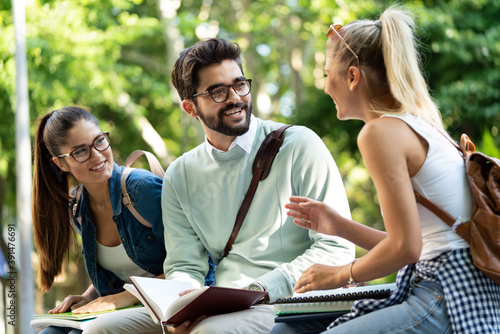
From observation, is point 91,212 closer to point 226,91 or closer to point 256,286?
point 226,91

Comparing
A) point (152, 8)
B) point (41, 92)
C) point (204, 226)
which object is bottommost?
point (204, 226)

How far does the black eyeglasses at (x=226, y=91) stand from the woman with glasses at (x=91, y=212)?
2.09ft

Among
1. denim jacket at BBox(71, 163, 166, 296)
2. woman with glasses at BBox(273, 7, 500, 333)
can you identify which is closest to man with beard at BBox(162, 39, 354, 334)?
denim jacket at BBox(71, 163, 166, 296)

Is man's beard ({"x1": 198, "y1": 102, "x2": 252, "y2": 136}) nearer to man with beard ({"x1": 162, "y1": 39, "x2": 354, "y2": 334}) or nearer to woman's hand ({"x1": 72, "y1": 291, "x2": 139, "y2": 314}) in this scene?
man with beard ({"x1": 162, "y1": 39, "x2": 354, "y2": 334})

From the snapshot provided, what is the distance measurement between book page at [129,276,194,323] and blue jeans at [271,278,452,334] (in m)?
0.84

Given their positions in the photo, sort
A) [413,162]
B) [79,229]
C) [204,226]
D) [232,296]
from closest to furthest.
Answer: [413,162] < [232,296] < [204,226] < [79,229]

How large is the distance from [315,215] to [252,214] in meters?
0.81

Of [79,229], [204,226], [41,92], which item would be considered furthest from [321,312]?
[41,92]

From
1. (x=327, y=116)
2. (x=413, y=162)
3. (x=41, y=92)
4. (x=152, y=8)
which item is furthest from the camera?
(x=152, y=8)

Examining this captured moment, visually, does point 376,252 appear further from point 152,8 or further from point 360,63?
point 152,8

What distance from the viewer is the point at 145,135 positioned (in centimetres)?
1248

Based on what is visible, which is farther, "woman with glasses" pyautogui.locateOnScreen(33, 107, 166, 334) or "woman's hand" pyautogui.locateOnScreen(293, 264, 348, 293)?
"woman with glasses" pyautogui.locateOnScreen(33, 107, 166, 334)

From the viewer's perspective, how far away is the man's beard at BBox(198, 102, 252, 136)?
3358 mm

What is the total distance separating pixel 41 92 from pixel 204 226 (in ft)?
27.4
